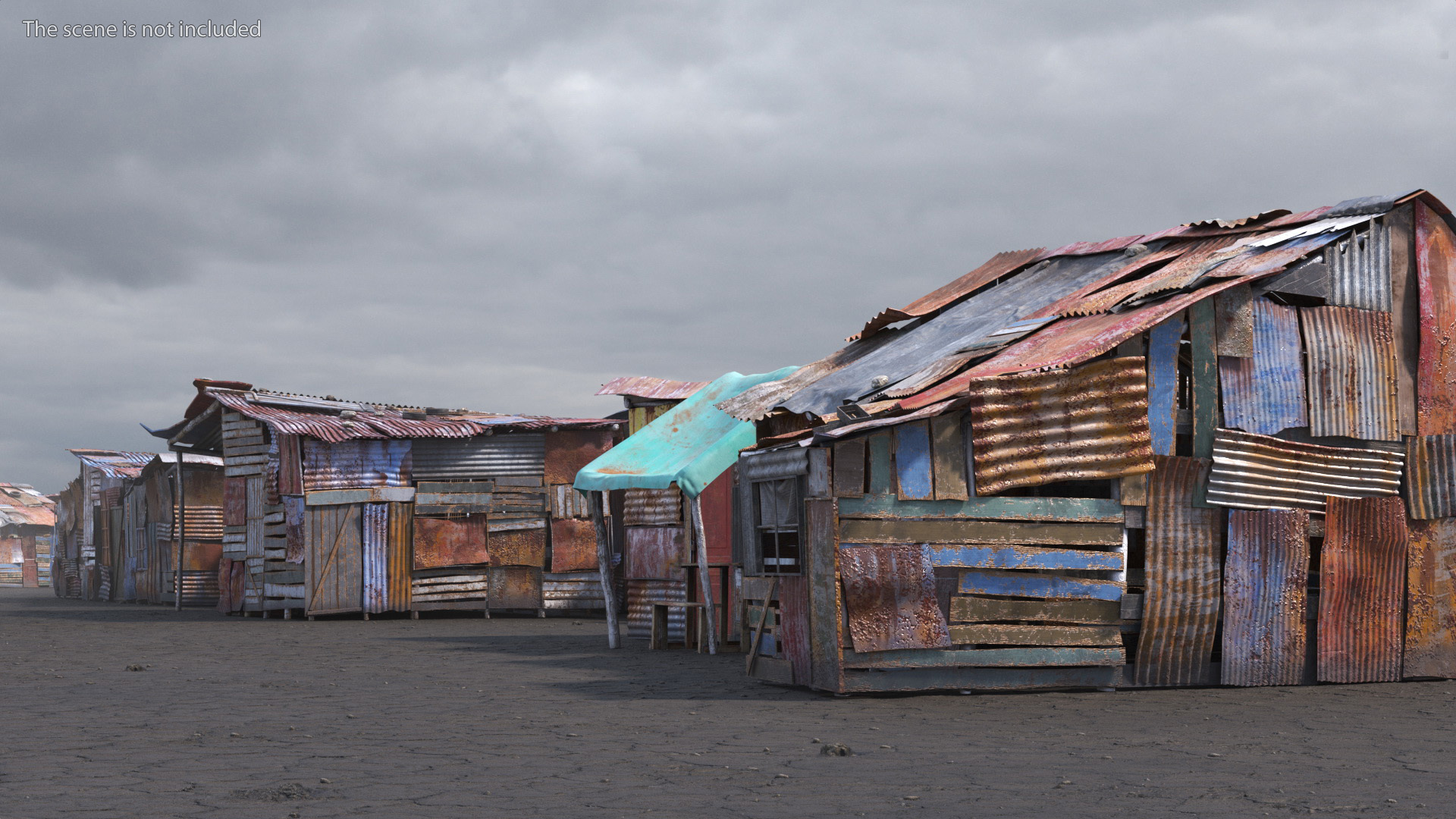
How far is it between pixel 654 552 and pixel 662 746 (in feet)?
33.4

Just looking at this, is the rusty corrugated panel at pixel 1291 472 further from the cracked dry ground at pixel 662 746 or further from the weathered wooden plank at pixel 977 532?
the cracked dry ground at pixel 662 746

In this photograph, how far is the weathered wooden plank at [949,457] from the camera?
10.8m

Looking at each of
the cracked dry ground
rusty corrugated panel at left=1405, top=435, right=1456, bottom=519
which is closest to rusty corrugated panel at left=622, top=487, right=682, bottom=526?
the cracked dry ground

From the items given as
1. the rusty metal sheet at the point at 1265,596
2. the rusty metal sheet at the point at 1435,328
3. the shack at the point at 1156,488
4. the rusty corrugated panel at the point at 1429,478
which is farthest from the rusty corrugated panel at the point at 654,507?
the rusty metal sheet at the point at 1435,328

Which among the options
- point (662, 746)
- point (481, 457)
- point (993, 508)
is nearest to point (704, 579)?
point (993, 508)

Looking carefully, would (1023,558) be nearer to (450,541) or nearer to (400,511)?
(450,541)

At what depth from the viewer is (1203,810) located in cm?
617

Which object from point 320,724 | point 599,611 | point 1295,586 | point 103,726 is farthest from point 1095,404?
point 599,611

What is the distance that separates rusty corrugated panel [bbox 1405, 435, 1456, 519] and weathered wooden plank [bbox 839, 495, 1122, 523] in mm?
3332

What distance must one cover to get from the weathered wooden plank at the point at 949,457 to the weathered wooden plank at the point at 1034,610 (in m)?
0.91

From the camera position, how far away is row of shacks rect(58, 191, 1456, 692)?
35.3 feet

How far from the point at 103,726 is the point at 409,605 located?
14.7m

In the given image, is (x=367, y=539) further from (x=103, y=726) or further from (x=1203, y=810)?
(x=1203, y=810)

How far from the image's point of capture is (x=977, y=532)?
10.8m
